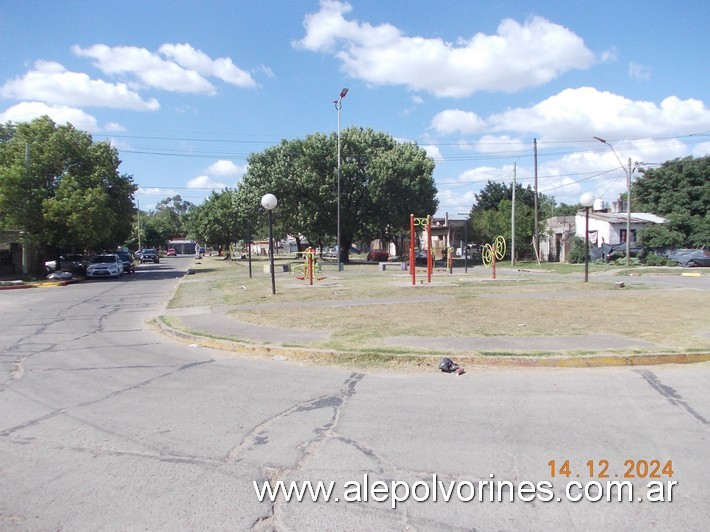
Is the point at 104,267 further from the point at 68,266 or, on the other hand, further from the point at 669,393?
the point at 669,393

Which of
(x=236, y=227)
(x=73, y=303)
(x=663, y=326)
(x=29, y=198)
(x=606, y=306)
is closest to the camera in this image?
(x=663, y=326)

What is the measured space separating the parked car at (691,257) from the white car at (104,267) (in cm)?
3983

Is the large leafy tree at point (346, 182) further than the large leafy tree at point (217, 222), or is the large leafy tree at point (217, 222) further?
the large leafy tree at point (217, 222)

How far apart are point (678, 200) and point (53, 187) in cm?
5087

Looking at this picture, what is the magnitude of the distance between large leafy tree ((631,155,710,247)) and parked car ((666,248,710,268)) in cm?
116

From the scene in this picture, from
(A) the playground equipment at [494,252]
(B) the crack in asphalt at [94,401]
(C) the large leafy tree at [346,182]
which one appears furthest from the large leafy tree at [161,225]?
(B) the crack in asphalt at [94,401]

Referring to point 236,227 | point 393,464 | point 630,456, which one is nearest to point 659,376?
point 630,456

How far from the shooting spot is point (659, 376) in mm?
7348

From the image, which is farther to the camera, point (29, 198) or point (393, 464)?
point (29, 198)

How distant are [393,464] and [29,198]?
31.8 m

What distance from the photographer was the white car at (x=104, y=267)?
113ft

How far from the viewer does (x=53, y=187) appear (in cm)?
3200

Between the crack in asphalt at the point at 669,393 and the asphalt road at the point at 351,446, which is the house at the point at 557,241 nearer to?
the crack in asphalt at the point at 669,393

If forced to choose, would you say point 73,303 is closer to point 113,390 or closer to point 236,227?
point 113,390
